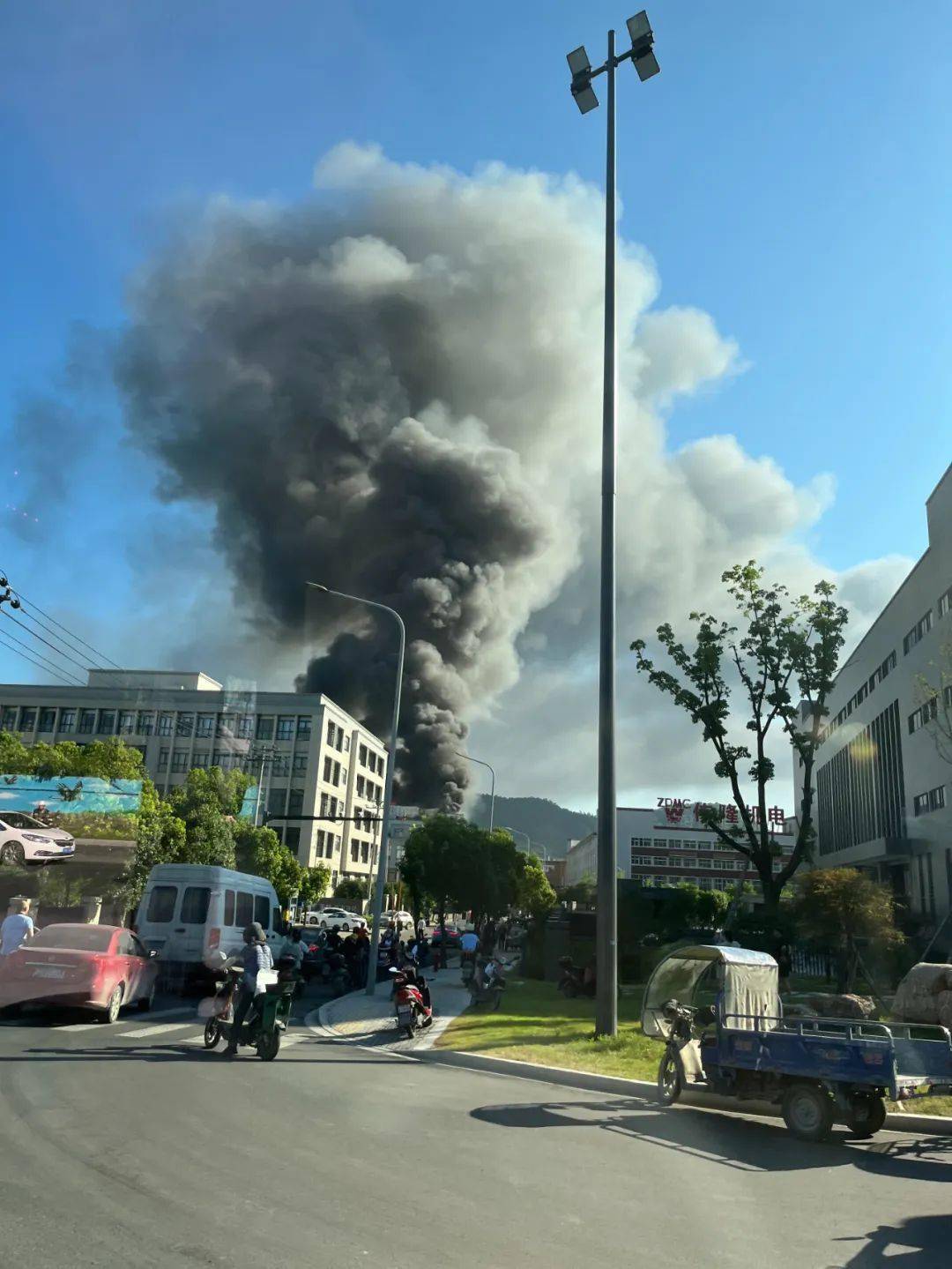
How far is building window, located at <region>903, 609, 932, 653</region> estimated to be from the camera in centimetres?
3225

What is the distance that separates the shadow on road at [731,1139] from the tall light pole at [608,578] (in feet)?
12.5

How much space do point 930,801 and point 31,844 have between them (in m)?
28.9

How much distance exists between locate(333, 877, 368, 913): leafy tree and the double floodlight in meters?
63.4

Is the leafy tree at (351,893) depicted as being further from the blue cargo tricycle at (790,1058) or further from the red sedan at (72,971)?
the blue cargo tricycle at (790,1058)

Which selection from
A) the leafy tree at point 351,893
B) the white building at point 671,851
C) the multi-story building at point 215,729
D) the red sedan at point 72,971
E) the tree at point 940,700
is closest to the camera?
the red sedan at point 72,971

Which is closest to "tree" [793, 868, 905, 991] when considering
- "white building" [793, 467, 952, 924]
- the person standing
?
"white building" [793, 467, 952, 924]

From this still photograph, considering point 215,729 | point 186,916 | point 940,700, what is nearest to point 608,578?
point 186,916

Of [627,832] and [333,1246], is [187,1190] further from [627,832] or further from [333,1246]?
[627,832]

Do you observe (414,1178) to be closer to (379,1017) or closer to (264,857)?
(379,1017)

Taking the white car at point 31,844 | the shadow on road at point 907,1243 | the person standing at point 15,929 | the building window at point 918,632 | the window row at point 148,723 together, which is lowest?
the shadow on road at point 907,1243

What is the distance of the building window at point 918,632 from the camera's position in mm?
32250

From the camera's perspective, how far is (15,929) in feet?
42.2

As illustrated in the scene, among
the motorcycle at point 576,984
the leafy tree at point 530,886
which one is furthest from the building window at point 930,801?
the leafy tree at point 530,886

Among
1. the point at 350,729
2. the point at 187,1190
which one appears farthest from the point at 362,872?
the point at 187,1190
